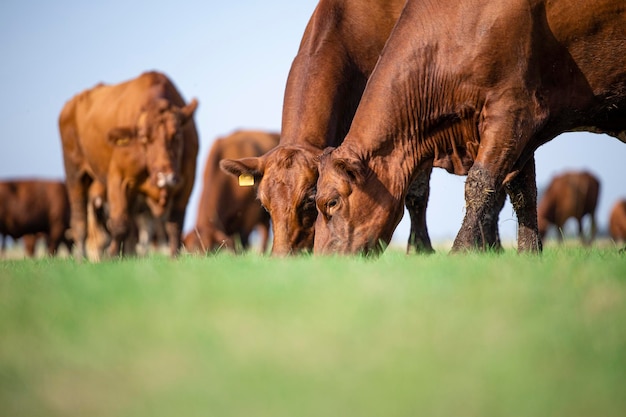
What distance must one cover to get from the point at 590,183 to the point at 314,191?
905 inches

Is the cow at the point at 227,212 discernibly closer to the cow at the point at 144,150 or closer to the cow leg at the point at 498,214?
the cow at the point at 144,150

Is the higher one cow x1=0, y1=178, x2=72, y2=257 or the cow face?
the cow face

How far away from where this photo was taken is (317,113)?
29.1ft

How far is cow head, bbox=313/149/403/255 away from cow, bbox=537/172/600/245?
21.4m

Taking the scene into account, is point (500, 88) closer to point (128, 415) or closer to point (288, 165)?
point (288, 165)

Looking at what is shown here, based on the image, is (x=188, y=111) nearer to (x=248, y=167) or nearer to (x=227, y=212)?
(x=227, y=212)

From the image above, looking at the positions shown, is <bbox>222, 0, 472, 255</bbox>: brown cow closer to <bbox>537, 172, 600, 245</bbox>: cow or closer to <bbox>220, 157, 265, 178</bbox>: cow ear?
<bbox>220, 157, 265, 178</bbox>: cow ear

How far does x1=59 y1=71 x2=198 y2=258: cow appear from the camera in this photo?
13.5 m

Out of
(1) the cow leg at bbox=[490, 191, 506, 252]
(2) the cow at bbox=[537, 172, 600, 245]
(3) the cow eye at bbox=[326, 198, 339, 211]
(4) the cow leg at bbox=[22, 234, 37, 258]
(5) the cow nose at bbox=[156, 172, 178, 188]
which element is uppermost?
(3) the cow eye at bbox=[326, 198, 339, 211]

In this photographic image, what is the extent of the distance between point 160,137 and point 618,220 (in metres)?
22.7

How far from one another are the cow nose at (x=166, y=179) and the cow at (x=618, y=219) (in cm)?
2159

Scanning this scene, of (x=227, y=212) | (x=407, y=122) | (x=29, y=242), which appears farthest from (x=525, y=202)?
(x=29, y=242)

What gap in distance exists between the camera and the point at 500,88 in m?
7.42

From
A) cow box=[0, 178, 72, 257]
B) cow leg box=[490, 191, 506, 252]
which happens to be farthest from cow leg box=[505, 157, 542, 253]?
cow box=[0, 178, 72, 257]
